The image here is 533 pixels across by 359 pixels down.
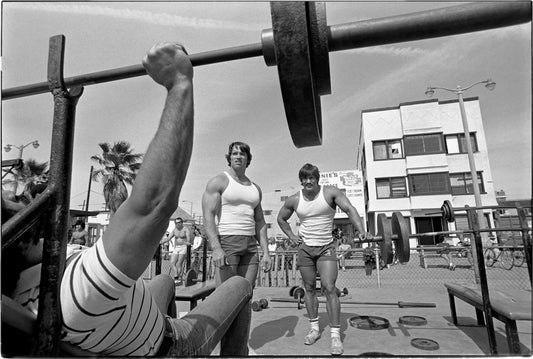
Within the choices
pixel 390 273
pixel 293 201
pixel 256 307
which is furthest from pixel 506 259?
pixel 293 201

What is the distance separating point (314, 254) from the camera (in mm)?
2562

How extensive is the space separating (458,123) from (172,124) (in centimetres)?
1883

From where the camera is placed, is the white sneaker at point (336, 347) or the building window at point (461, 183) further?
the building window at point (461, 183)

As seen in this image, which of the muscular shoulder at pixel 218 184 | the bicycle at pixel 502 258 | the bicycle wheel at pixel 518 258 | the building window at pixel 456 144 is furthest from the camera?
the building window at pixel 456 144

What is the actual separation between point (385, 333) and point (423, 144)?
A: 635 inches

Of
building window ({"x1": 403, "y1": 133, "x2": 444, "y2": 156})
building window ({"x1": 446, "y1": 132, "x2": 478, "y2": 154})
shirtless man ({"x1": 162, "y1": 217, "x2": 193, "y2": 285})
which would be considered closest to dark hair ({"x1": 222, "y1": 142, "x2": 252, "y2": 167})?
shirtless man ({"x1": 162, "y1": 217, "x2": 193, "y2": 285})

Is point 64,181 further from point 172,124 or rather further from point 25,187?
point 25,187

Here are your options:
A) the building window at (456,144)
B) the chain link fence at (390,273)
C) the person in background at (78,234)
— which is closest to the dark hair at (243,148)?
the chain link fence at (390,273)

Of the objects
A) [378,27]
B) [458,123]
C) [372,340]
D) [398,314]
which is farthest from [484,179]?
[378,27]

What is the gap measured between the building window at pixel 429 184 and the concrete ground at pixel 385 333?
1363 centimetres

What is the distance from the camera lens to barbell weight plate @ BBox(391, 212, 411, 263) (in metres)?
2.24

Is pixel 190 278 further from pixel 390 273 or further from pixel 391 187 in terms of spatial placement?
pixel 391 187

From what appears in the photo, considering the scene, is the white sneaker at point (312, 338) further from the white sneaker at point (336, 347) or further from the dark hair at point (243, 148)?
the dark hair at point (243, 148)

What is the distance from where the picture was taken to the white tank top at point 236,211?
2307 millimetres
